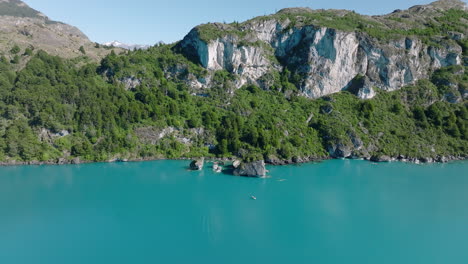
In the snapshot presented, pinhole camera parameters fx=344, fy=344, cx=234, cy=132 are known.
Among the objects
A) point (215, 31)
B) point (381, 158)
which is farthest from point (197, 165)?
point (215, 31)

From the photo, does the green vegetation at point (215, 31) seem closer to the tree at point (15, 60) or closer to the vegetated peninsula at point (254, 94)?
the vegetated peninsula at point (254, 94)

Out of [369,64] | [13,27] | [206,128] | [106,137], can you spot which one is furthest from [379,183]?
[13,27]

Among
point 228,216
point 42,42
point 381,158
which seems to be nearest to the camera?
point 228,216

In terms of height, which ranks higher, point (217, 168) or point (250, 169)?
point (250, 169)

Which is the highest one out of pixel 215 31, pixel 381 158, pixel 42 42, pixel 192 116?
pixel 215 31

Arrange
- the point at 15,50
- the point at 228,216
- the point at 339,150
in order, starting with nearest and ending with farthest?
the point at 228,216 < the point at 339,150 < the point at 15,50

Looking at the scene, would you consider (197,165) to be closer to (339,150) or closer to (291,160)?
(291,160)

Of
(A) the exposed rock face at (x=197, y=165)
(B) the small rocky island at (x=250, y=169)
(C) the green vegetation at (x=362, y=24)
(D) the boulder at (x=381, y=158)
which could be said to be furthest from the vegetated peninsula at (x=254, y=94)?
(A) the exposed rock face at (x=197, y=165)

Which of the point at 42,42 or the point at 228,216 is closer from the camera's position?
the point at 228,216
